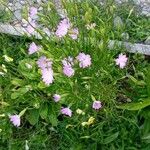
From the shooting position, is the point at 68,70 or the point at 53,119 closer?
the point at 68,70

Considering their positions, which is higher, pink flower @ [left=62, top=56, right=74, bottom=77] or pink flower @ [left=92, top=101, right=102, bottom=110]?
pink flower @ [left=62, top=56, right=74, bottom=77]

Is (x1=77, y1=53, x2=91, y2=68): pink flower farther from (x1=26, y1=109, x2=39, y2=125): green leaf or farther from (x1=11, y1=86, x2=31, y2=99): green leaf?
(x1=26, y1=109, x2=39, y2=125): green leaf

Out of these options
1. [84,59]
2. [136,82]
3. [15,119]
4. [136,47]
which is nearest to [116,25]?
[136,47]

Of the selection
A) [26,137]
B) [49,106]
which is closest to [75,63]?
[49,106]

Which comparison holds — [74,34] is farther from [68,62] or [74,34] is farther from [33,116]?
[33,116]

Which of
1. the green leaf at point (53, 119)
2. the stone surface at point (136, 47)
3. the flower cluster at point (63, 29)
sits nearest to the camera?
the flower cluster at point (63, 29)

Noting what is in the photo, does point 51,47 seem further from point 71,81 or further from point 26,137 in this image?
point 26,137

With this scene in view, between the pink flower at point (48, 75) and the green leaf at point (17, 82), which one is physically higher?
the green leaf at point (17, 82)

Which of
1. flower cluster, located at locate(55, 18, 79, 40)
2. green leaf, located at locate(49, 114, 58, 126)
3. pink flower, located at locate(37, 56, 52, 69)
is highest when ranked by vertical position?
flower cluster, located at locate(55, 18, 79, 40)

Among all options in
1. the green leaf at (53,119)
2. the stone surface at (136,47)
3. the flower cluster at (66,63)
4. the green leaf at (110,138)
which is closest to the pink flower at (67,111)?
the flower cluster at (66,63)

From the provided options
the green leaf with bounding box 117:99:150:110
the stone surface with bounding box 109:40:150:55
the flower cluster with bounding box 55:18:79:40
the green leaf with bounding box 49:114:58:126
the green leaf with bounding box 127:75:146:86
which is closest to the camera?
the flower cluster with bounding box 55:18:79:40

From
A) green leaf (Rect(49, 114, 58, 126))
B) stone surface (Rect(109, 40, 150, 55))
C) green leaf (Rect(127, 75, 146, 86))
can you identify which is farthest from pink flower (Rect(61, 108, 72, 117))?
stone surface (Rect(109, 40, 150, 55))

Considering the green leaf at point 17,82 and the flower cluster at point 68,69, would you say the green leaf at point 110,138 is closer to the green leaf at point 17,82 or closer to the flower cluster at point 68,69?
the flower cluster at point 68,69
